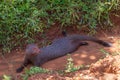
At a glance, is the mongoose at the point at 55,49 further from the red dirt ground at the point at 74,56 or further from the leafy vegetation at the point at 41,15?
the leafy vegetation at the point at 41,15

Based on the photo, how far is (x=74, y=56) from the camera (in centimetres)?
542

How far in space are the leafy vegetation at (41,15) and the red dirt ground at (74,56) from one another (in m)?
0.16

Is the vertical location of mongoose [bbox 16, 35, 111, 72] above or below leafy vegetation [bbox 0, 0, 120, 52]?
below

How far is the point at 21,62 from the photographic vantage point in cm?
542

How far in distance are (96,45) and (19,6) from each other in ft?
4.97

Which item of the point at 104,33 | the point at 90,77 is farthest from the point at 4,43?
the point at 90,77

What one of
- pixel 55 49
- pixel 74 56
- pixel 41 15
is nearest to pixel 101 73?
pixel 74 56

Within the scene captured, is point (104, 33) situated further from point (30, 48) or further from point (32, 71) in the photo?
point (32, 71)

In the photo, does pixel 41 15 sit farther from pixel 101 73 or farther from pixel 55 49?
pixel 101 73

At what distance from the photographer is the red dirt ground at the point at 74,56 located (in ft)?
17.0

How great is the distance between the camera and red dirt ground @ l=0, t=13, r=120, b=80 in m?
5.17

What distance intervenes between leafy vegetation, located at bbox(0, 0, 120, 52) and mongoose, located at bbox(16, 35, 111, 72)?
38cm

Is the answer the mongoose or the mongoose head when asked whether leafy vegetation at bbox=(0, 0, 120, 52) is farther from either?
the mongoose head

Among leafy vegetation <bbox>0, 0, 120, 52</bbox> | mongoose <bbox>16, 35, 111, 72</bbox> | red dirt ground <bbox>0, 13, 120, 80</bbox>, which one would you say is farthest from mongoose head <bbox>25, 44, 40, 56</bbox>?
leafy vegetation <bbox>0, 0, 120, 52</bbox>
